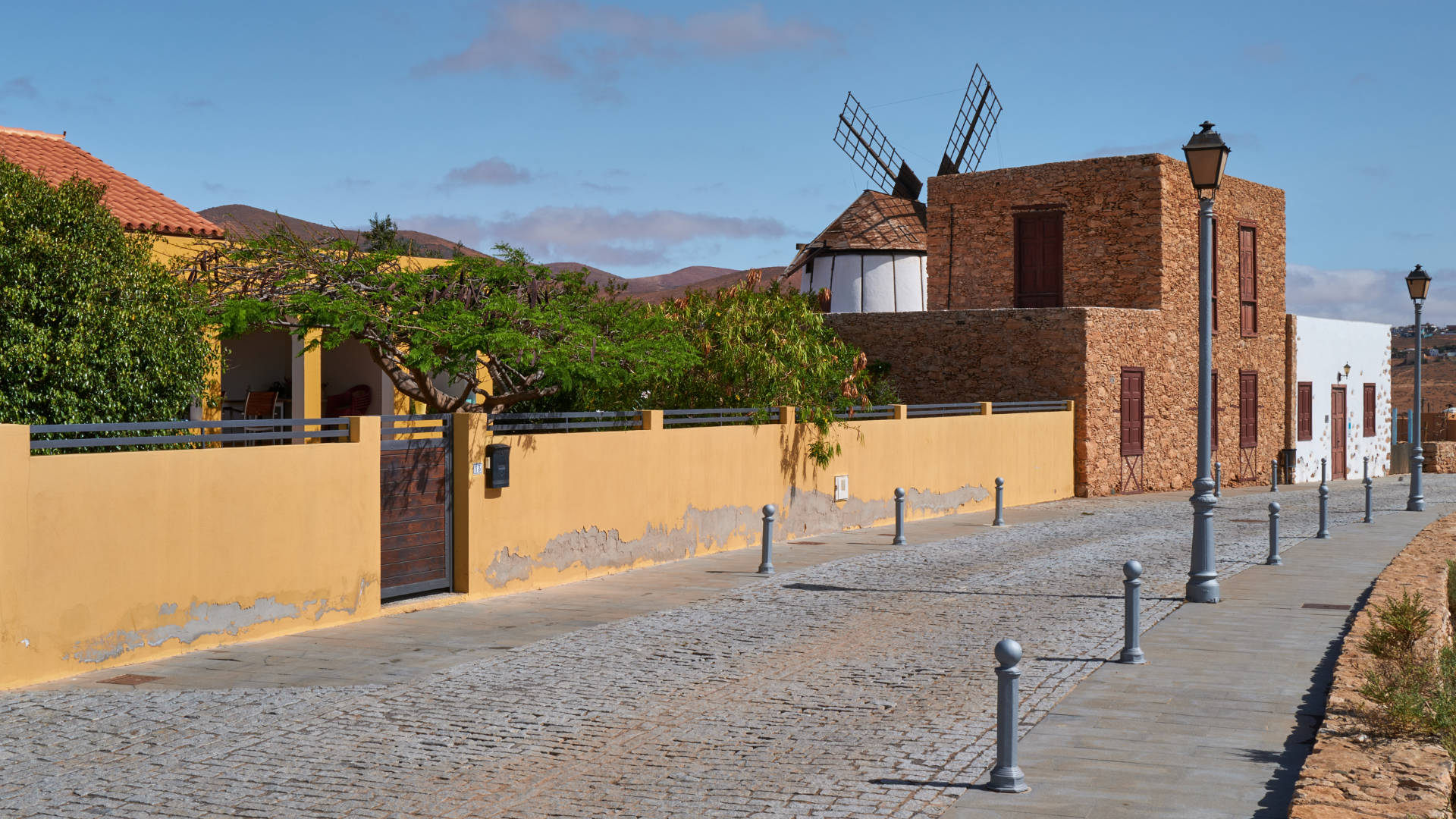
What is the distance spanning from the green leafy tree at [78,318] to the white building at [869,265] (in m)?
30.8

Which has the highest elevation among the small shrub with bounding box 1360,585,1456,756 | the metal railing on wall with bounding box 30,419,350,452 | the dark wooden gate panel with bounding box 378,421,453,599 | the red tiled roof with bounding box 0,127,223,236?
the red tiled roof with bounding box 0,127,223,236

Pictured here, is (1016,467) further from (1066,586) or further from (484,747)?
(484,747)

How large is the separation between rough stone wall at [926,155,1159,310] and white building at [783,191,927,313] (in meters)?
6.92

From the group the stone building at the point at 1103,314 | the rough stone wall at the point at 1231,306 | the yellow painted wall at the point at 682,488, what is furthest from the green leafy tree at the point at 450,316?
the rough stone wall at the point at 1231,306

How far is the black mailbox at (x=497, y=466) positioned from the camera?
47.8ft

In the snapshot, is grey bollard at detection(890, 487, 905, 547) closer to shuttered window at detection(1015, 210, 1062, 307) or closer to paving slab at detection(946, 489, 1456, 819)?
paving slab at detection(946, 489, 1456, 819)

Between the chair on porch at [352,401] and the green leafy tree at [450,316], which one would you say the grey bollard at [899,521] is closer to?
the green leafy tree at [450,316]

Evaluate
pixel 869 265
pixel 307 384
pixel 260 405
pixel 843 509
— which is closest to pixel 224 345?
pixel 260 405

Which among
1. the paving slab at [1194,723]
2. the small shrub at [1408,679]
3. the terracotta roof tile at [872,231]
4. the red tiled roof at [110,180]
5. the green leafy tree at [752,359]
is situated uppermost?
the terracotta roof tile at [872,231]

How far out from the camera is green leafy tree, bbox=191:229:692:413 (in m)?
15.3

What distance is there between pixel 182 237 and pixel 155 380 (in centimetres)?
644

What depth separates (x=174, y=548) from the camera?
36.2 feet

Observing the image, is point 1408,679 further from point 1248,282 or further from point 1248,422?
point 1248,282

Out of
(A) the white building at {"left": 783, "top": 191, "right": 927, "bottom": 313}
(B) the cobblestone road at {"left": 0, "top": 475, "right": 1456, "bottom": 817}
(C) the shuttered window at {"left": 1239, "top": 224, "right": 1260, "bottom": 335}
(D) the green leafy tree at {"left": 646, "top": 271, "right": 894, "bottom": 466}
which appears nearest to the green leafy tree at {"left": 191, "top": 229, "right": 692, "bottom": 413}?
(D) the green leafy tree at {"left": 646, "top": 271, "right": 894, "bottom": 466}
